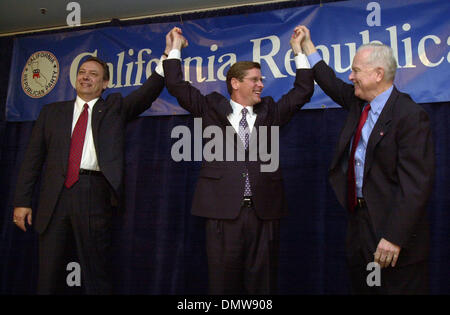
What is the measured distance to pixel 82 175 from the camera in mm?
2164

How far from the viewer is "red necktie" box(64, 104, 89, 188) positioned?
2154 millimetres

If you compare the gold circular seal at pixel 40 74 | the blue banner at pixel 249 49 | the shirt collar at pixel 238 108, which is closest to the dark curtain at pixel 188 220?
the blue banner at pixel 249 49

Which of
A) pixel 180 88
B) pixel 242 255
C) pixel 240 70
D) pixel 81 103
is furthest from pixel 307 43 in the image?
pixel 81 103

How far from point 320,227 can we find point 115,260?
4.82ft

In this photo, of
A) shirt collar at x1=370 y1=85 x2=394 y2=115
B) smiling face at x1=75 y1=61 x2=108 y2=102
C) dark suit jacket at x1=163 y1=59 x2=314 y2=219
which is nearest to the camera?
shirt collar at x1=370 y1=85 x2=394 y2=115

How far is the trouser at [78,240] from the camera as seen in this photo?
210 centimetres

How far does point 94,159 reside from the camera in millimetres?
2203

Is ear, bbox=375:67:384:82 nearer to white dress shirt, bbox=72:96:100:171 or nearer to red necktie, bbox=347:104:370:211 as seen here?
red necktie, bbox=347:104:370:211

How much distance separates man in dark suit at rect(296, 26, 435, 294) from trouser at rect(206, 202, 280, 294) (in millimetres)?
378

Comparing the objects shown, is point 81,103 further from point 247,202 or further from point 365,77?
point 365,77

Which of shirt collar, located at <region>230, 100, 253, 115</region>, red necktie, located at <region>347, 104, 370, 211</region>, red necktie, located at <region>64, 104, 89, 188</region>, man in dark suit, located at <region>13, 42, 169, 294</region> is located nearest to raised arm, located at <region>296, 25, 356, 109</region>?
red necktie, located at <region>347, 104, 370, 211</region>

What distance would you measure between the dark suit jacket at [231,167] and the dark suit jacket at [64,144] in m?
0.25

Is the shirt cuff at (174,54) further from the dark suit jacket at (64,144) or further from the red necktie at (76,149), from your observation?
the red necktie at (76,149)

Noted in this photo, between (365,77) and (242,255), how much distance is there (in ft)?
3.29
